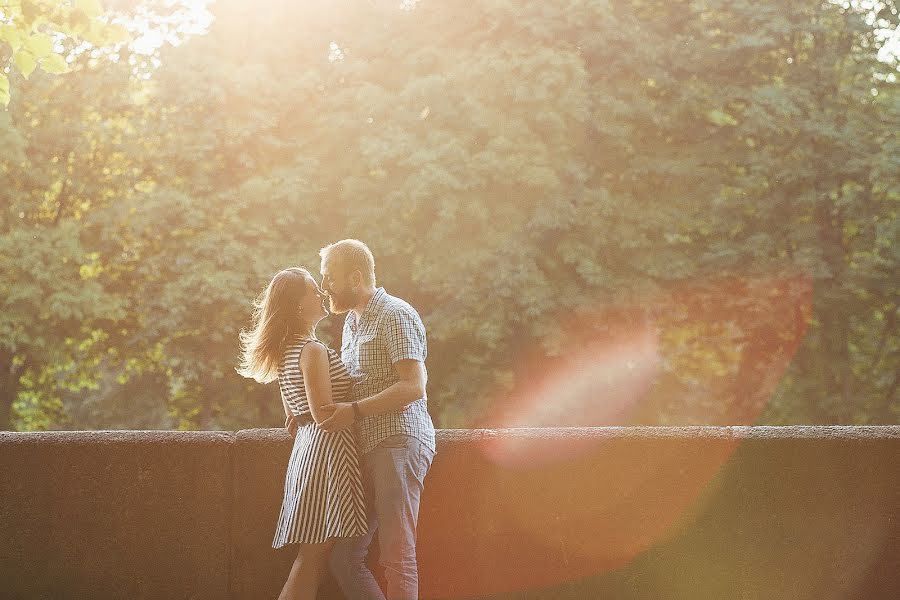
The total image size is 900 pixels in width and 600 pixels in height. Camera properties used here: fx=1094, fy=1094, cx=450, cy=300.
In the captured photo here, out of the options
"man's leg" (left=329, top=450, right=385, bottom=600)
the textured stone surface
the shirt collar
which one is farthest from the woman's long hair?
the textured stone surface

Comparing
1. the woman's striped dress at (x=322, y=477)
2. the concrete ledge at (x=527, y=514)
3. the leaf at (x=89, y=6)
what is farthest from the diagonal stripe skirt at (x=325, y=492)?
the leaf at (x=89, y=6)

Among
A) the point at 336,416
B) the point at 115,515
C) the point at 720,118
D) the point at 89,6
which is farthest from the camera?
the point at 720,118

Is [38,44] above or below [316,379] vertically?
above

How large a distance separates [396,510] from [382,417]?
0.35 metres

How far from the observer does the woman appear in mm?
4105

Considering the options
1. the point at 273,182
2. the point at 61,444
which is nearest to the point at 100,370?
the point at 273,182

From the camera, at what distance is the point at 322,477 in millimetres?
4160

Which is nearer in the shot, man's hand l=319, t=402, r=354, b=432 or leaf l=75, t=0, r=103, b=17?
man's hand l=319, t=402, r=354, b=432

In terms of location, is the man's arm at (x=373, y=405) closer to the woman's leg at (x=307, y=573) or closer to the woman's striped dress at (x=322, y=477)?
the woman's striped dress at (x=322, y=477)

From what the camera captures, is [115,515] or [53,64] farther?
[53,64]

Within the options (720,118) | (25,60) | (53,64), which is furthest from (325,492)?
(720,118)

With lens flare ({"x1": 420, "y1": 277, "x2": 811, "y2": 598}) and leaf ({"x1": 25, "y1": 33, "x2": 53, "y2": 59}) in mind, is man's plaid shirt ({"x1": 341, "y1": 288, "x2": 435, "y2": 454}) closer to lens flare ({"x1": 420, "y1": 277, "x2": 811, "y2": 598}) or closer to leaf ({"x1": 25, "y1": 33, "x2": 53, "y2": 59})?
lens flare ({"x1": 420, "y1": 277, "x2": 811, "y2": 598})

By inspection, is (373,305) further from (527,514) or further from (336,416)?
(527,514)

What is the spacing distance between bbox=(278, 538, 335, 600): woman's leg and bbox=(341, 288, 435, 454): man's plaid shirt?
1.33 feet
